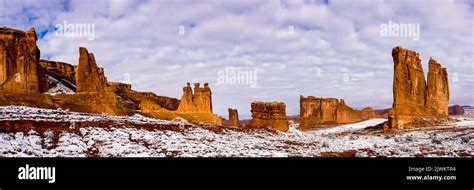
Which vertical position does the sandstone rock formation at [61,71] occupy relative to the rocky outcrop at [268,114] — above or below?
above

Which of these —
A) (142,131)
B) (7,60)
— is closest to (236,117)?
(7,60)

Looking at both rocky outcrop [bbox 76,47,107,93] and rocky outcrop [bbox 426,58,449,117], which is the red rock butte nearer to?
rocky outcrop [bbox 76,47,107,93]

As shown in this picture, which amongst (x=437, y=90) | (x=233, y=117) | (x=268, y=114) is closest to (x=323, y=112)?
(x=233, y=117)

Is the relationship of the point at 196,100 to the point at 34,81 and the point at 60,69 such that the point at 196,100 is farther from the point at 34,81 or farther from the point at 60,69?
the point at 34,81

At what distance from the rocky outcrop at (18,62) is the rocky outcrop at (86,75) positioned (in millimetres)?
6383

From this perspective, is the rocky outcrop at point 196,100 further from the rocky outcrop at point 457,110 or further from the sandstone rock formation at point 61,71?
the rocky outcrop at point 457,110

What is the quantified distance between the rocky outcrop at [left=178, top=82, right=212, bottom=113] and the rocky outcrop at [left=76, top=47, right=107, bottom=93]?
40687 millimetres

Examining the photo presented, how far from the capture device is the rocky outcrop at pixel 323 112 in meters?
122

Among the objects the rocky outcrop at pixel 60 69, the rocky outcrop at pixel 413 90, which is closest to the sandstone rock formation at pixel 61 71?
the rocky outcrop at pixel 60 69

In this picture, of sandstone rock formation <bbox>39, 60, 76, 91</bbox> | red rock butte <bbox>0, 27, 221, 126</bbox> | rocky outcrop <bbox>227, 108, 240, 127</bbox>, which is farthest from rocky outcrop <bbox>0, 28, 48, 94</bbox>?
rocky outcrop <bbox>227, 108, 240, 127</bbox>

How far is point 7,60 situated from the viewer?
38.1m
